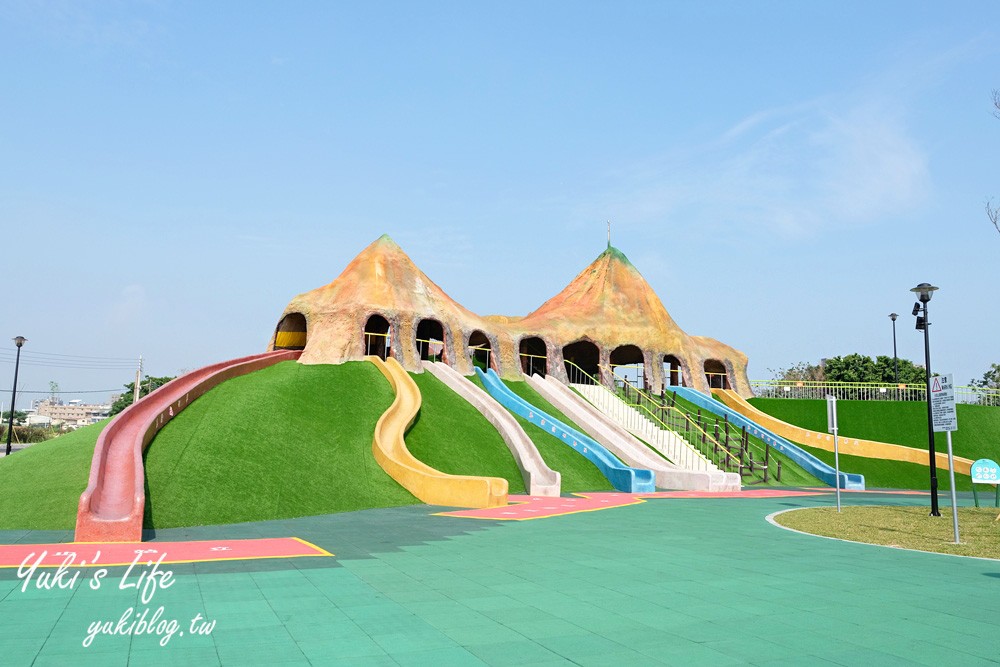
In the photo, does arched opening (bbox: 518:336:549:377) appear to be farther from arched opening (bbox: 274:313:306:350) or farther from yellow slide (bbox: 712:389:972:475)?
arched opening (bbox: 274:313:306:350)

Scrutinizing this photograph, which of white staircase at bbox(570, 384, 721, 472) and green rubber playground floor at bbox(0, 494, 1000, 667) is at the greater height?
white staircase at bbox(570, 384, 721, 472)

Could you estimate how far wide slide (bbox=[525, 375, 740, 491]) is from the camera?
2623cm

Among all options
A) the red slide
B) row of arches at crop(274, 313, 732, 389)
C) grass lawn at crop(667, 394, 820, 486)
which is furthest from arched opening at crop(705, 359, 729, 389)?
the red slide

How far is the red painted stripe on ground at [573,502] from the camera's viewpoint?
17234mm

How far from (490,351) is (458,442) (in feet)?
40.0

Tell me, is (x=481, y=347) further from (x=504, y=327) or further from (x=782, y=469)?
(x=782, y=469)

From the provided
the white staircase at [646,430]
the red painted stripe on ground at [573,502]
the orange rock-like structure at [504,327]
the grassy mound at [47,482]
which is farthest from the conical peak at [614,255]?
the grassy mound at [47,482]

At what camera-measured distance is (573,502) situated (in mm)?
20469

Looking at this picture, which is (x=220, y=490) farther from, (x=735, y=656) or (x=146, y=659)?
(x=735, y=656)

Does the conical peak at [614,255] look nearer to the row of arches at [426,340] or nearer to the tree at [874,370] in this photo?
the row of arches at [426,340]

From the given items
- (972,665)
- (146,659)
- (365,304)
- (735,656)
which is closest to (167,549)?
(146,659)

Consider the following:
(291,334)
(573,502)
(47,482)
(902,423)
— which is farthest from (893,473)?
(47,482)

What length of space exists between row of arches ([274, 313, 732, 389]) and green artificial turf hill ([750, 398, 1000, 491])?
6.56 m

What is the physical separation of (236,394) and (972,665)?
21689mm
